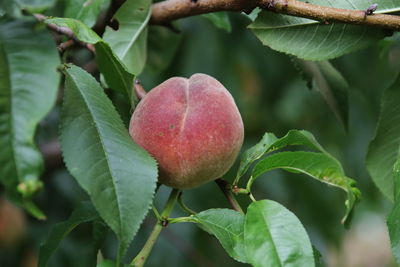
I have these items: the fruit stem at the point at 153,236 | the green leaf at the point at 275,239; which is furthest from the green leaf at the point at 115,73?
the green leaf at the point at 275,239

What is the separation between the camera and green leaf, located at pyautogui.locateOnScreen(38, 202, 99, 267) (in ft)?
3.00

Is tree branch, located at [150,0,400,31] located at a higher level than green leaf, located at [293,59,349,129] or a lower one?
higher

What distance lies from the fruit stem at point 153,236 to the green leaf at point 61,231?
0.10 metres

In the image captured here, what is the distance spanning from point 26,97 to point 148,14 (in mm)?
576

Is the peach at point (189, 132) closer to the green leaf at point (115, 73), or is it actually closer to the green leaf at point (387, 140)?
the green leaf at point (115, 73)

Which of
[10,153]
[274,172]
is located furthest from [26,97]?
[274,172]

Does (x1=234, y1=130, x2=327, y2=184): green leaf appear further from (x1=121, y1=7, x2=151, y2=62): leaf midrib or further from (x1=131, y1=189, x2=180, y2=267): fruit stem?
(x1=121, y1=7, x2=151, y2=62): leaf midrib

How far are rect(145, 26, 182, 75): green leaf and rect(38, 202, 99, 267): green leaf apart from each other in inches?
23.8

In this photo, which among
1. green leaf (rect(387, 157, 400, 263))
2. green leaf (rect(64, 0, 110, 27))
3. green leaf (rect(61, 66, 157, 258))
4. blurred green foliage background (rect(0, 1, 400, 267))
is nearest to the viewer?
green leaf (rect(61, 66, 157, 258))

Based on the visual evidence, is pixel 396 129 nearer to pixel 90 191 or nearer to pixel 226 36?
pixel 90 191

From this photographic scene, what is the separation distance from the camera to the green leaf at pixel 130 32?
117cm

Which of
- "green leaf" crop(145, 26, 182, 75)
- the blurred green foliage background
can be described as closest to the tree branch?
"green leaf" crop(145, 26, 182, 75)

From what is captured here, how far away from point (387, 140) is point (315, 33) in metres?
0.23

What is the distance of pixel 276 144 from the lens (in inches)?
36.7
